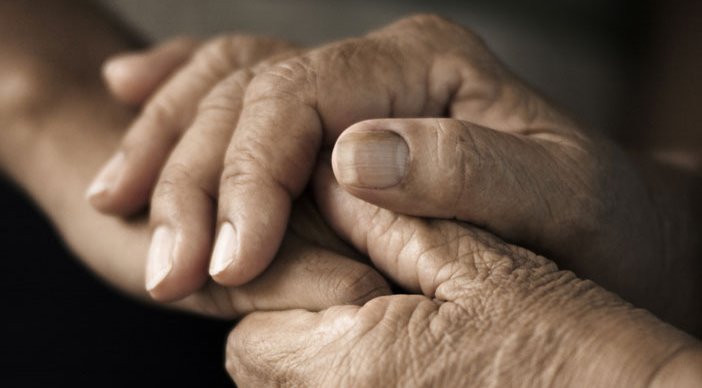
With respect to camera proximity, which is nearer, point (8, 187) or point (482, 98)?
point (482, 98)

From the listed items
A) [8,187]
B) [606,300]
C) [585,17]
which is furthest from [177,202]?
[585,17]

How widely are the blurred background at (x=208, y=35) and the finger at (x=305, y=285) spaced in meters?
0.40

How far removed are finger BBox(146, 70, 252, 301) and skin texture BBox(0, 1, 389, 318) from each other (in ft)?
0.23

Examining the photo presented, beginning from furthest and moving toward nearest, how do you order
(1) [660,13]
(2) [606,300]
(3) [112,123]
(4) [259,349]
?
(1) [660,13] < (3) [112,123] < (4) [259,349] < (2) [606,300]

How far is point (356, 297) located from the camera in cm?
92

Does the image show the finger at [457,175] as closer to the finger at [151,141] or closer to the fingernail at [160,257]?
the fingernail at [160,257]

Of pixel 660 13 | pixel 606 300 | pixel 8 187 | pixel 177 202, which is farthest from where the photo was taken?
pixel 660 13

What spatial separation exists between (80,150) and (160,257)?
0.51 metres

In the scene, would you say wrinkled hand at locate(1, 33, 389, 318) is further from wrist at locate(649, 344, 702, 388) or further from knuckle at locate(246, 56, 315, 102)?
wrist at locate(649, 344, 702, 388)

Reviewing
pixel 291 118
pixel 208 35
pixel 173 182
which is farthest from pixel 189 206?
pixel 208 35

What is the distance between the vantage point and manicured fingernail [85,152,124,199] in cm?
121

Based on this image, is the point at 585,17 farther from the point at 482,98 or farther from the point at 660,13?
the point at 482,98

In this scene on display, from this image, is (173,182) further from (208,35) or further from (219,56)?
(208,35)

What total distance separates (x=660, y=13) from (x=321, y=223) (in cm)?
284
